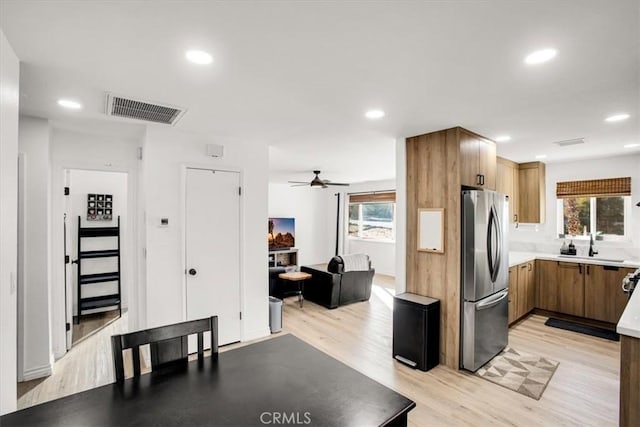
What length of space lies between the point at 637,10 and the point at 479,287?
241 centimetres

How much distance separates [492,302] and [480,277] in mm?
413

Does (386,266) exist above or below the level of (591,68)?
below

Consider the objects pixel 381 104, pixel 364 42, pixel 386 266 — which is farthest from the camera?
pixel 386 266

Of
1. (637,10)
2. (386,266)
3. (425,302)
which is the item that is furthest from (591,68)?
(386,266)

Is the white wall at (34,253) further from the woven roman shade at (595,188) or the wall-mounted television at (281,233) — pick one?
the woven roman shade at (595,188)

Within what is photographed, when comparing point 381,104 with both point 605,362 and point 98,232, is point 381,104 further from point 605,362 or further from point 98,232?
point 98,232

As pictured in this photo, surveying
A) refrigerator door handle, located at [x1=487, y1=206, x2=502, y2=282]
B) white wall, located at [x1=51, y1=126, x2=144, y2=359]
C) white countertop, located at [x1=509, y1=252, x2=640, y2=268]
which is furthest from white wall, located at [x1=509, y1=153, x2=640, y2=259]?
white wall, located at [x1=51, y1=126, x2=144, y2=359]

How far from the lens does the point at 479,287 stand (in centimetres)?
313

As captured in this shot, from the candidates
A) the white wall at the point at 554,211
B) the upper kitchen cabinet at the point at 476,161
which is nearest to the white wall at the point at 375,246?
the white wall at the point at 554,211

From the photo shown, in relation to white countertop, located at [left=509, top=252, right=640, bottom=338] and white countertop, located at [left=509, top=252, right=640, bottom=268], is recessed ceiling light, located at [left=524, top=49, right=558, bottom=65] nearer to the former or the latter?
white countertop, located at [left=509, top=252, right=640, bottom=338]

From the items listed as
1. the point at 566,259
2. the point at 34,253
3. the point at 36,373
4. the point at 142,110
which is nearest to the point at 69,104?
the point at 142,110

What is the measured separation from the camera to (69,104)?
2561 mm

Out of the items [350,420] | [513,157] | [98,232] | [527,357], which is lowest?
[527,357]

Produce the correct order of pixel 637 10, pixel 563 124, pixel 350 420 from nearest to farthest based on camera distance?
pixel 350 420, pixel 637 10, pixel 563 124
